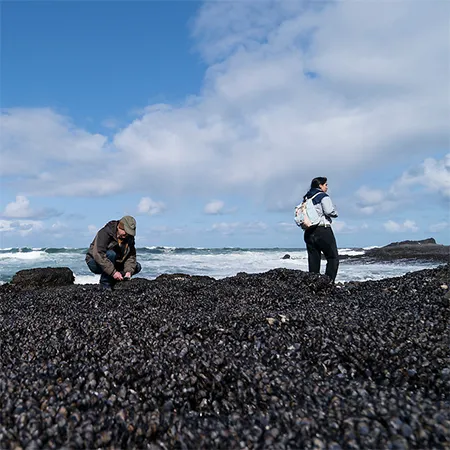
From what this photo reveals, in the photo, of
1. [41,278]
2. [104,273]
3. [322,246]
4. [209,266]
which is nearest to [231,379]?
[322,246]

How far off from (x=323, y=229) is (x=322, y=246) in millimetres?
416

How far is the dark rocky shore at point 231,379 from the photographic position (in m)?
2.86

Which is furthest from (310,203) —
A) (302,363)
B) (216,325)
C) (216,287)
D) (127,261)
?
(302,363)

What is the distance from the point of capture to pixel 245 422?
3.08 meters

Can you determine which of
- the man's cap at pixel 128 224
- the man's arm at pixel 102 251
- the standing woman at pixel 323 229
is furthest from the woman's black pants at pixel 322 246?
the man's arm at pixel 102 251

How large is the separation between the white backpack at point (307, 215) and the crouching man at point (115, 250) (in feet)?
12.7

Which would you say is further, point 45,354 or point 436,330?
point 436,330

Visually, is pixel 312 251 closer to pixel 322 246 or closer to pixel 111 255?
pixel 322 246

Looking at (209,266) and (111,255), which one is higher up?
(111,255)

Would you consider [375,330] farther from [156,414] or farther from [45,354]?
[45,354]

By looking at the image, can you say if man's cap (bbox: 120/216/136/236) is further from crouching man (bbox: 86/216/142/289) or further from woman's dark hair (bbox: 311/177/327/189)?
woman's dark hair (bbox: 311/177/327/189)

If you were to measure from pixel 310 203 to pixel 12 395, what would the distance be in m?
7.54

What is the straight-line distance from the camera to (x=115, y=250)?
31.5 ft

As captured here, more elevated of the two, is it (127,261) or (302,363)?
(127,261)
